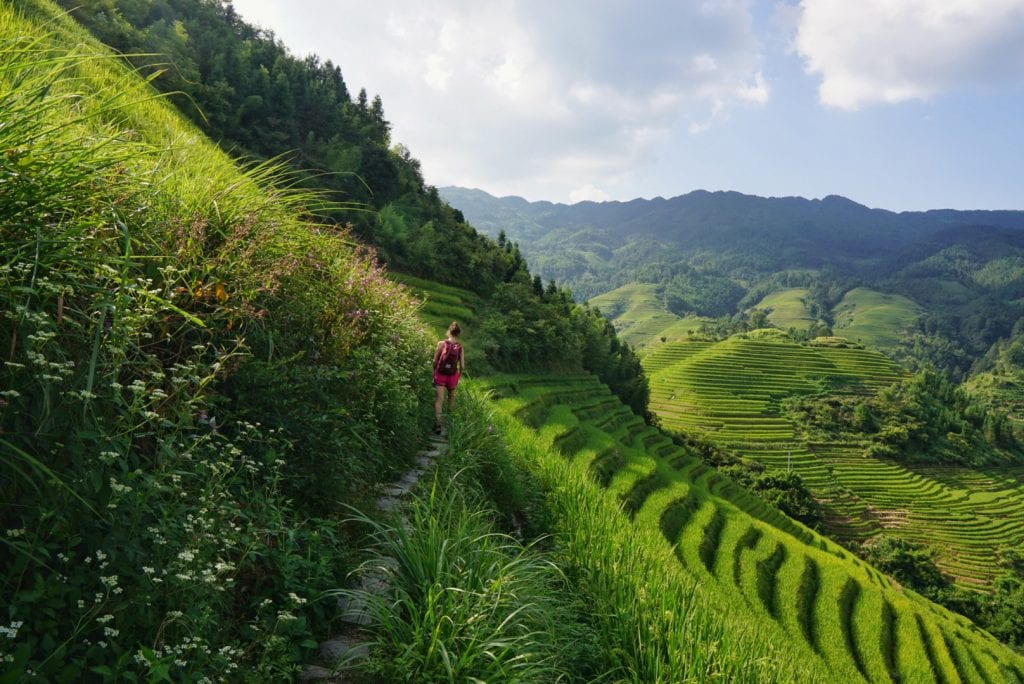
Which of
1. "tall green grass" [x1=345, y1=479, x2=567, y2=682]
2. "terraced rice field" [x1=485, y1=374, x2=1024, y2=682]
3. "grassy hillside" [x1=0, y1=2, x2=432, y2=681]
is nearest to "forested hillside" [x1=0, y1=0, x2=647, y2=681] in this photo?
"grassy hillside" [x1=0, y1=2, x2=432, y2=681]

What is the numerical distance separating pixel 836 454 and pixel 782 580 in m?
71.8

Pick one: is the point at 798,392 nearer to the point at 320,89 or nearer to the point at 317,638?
the point at 320,89

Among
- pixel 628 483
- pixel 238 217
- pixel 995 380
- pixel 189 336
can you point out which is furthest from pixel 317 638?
pixel 995 380

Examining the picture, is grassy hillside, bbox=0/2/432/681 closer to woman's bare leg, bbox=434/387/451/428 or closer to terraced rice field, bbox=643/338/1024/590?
woman's bare leg, bbox=434/387/451/428

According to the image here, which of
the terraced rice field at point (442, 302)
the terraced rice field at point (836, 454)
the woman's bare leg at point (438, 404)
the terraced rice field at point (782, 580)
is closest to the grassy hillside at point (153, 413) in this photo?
the woman's bare leg at point (438, 404)

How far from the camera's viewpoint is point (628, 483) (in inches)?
821

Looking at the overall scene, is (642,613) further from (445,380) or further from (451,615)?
(445,380)

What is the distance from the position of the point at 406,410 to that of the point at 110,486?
4057mm

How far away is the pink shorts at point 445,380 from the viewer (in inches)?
331

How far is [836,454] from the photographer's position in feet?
272

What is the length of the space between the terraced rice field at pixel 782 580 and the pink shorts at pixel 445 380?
27.4ft

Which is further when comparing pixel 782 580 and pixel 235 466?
pixel 782 580

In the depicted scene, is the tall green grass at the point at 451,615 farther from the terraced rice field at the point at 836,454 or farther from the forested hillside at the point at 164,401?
the terraced rice field at the point at 836,454

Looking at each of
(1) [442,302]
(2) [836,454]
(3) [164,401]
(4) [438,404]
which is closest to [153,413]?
(3) [164,401]
